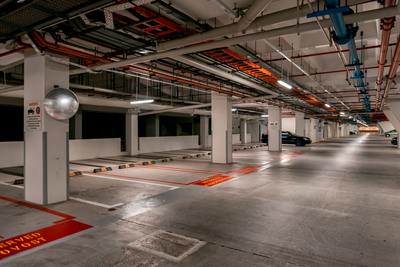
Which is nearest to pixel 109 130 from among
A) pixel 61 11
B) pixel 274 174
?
pixel 274 174

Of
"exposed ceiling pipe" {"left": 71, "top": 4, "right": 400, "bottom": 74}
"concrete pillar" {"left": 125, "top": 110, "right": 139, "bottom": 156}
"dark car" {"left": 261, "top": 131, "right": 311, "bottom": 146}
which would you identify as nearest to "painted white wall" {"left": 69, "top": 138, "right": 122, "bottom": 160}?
Result: "concrete pillar" {"left": 125, "top": 110, "right": 139, "bottom": 156}

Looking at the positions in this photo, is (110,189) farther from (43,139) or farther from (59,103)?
(59,103)

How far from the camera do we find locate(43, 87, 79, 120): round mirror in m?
5.12

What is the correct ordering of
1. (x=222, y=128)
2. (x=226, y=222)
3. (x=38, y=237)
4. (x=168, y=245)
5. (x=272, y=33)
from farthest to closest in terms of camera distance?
(x=222, y=128) → (x=226, y=222) → (x=272, y=33) → (x=38, y=237) → (x=168, y=245)

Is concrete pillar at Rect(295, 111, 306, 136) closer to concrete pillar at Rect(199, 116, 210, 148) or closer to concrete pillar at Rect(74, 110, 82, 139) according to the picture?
concrete pillar at Rect(199, 116, 210, 148)

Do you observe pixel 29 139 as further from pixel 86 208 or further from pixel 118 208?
pixel 118 208

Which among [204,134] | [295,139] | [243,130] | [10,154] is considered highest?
[243,130]

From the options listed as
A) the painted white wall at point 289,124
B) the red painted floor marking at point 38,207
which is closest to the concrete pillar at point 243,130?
the painted white wall at point 289,124

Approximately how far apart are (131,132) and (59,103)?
31.1 feet

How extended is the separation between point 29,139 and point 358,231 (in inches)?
244

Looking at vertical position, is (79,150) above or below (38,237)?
above

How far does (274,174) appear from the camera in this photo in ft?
30.0

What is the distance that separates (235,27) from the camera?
12.5ft

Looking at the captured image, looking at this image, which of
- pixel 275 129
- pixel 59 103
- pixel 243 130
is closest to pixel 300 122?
pixel 243 130
